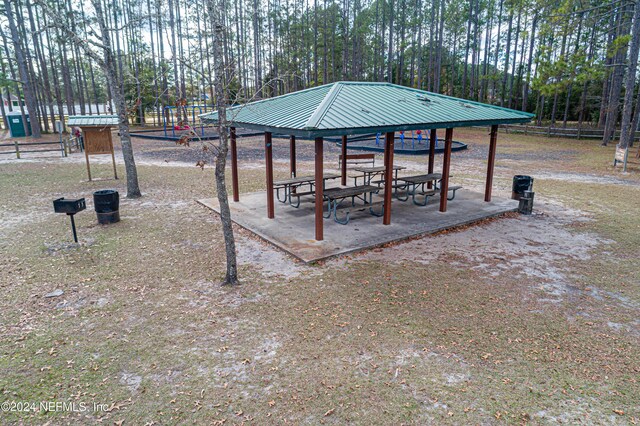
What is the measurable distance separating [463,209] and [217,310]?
6.58m

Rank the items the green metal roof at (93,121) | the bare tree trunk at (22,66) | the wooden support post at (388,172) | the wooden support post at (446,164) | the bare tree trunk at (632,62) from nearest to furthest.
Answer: the wooden support post at (388,172), the wooden support post at (446,164), the green metal roof at (93,121), the bare tree trunk at (632,62), the bare tree trunk at (22,66)

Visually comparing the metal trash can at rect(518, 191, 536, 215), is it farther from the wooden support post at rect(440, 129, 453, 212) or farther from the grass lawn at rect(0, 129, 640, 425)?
the wooden support post at rect(440, 129, 453, 212)

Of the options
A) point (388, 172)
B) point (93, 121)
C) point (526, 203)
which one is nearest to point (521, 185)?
point (526, 203)

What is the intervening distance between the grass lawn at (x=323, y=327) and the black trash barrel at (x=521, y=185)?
164 cm

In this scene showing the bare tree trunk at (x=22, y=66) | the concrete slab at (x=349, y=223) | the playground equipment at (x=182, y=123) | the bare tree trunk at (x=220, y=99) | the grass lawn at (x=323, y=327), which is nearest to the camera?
the grass lawn at (x=323, y=327)

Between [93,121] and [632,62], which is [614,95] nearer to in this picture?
[632,62]

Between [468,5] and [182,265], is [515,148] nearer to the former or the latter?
[182,265]

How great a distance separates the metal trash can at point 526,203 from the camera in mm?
9337

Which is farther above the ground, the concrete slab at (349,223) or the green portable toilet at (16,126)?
the green portable toilet at (16,126)

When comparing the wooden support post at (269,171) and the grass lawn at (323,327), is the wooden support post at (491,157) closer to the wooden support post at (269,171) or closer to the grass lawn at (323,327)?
the grass lawn at (323,327)

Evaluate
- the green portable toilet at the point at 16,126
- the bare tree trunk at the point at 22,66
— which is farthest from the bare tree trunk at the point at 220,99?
the green portable toilet at the point at 16,126

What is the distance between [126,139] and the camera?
10.6 meters

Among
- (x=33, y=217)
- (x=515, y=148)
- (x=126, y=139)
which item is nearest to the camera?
(x=33, y=217)

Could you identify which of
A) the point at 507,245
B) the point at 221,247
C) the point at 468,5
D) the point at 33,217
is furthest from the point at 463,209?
the point at 468,5
